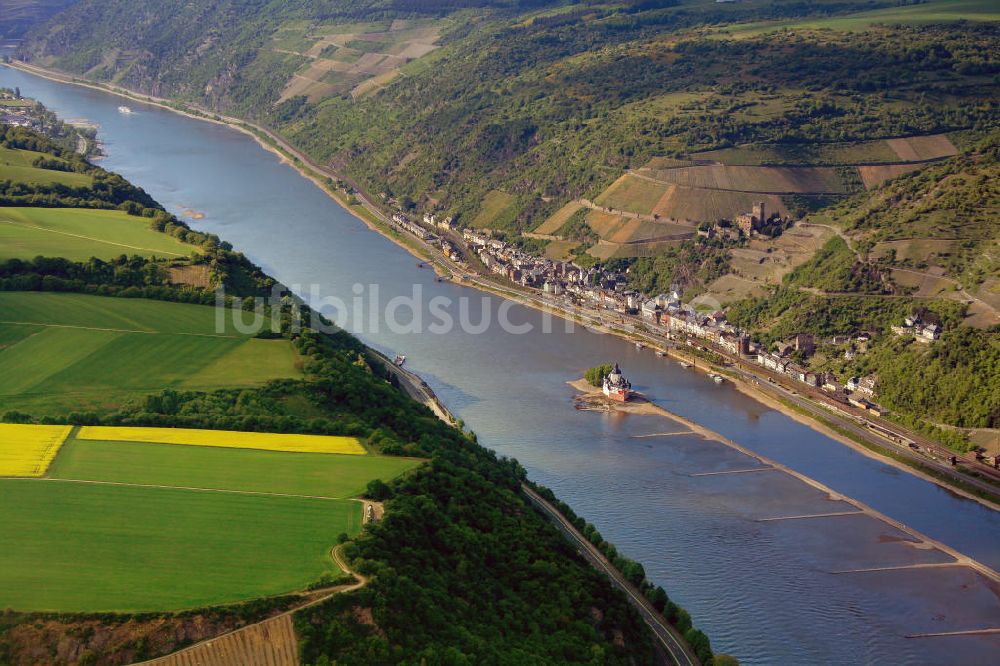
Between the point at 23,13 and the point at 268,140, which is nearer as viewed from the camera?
the point at 268,140

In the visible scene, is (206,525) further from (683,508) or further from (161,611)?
(683,508)

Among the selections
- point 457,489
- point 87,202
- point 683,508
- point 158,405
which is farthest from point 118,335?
point 87,202

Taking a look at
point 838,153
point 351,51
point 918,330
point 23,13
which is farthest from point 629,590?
point 23,13

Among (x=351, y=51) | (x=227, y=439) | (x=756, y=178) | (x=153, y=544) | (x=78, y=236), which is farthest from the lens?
(x=351, y=51)

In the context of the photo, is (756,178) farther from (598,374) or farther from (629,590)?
(629,590)

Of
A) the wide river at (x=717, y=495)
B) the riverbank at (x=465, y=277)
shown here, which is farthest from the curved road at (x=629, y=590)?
the riverbank at (x=465, y=277)

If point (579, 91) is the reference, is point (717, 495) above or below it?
below

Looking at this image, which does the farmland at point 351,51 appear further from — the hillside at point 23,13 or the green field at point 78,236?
the green field at point 78,236
